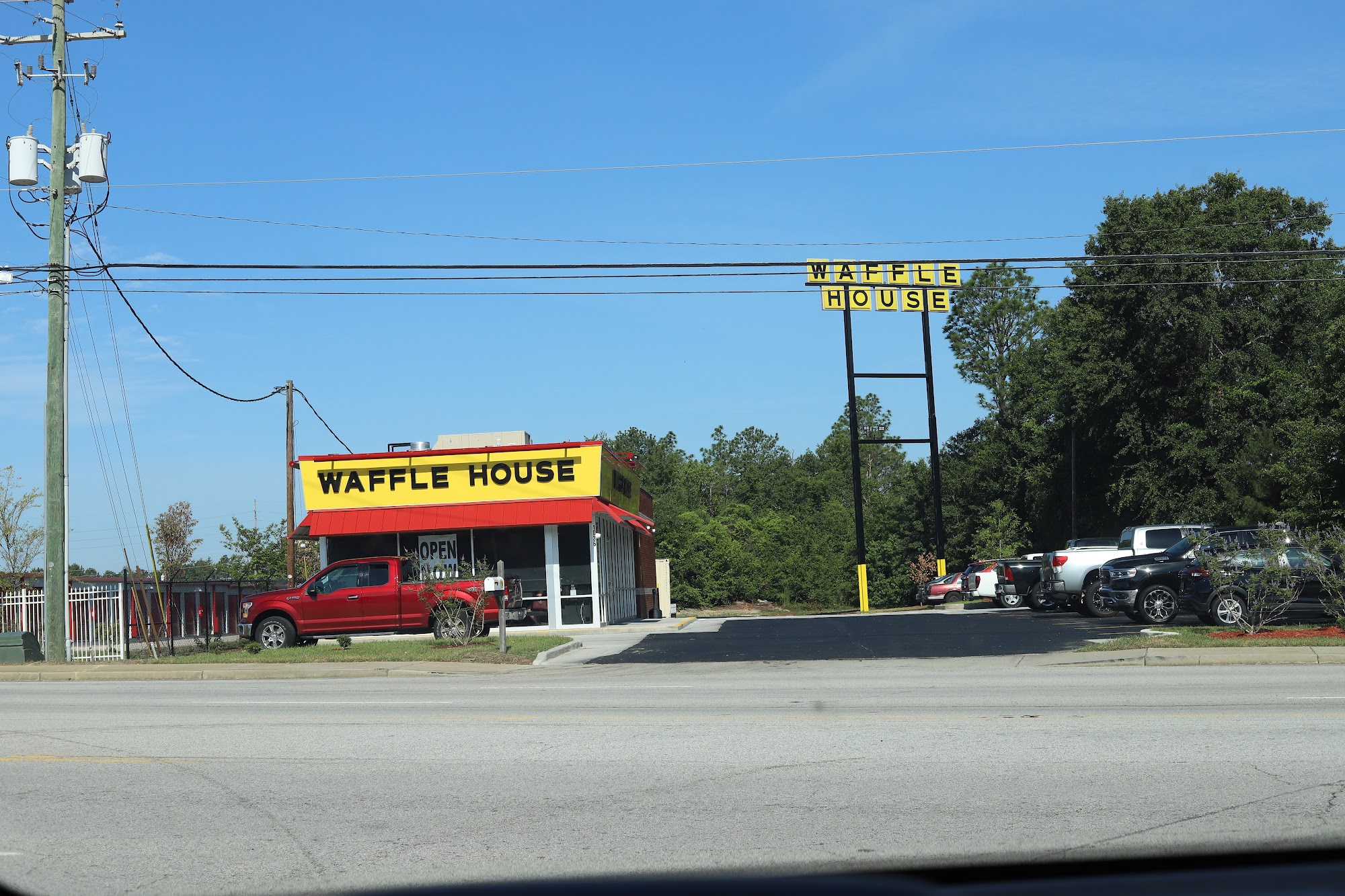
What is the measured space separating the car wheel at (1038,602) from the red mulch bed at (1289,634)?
11.5m

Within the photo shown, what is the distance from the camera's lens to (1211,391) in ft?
142

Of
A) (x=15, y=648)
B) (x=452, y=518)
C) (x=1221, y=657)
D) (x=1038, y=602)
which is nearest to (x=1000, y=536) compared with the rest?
(x=1038, y=602)

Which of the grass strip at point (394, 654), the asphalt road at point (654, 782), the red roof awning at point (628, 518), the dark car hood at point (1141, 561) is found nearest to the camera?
the asphalt road at point (654, 782)

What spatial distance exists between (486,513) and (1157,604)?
57.4 ft

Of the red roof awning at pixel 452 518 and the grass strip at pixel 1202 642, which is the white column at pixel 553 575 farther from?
the grass strip at pixel 1202 642

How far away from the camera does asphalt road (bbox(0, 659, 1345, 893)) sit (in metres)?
6.26

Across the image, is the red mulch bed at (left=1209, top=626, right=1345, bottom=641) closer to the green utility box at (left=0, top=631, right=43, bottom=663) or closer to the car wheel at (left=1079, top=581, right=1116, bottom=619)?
the car wheel at (left=1079, top=581, right=1116, bottom=619)

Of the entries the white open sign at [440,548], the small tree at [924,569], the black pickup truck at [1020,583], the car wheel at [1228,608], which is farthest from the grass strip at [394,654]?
the small tree at [924,569]

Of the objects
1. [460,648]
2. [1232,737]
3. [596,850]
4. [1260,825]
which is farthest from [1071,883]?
[460,648]

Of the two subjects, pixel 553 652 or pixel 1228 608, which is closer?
pixel 1228 608

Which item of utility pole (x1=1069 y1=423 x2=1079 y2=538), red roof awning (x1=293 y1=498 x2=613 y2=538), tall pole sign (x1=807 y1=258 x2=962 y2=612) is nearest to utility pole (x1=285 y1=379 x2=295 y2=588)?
red roof awning (x1=293 y1=498 x2=613 y2=538)

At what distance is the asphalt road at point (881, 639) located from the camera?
19953 mm

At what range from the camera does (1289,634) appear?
1906cm

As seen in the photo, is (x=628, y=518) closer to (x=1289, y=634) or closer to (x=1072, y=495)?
(x=1289, y=634)
